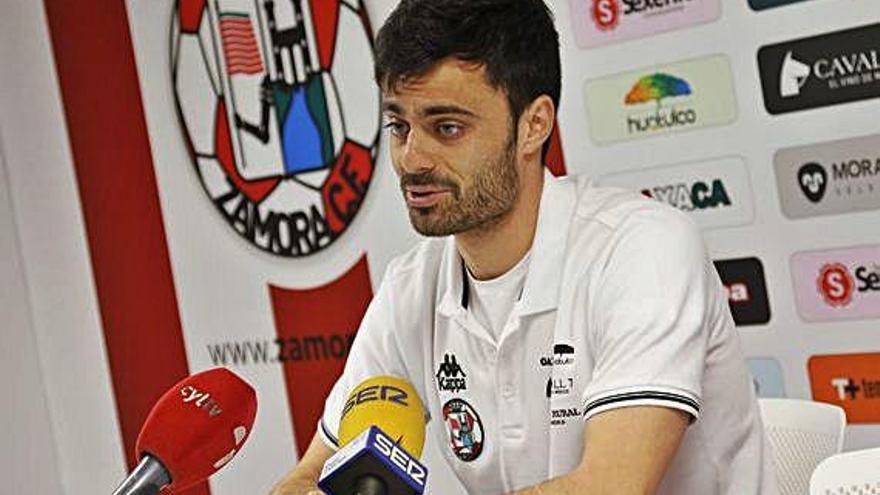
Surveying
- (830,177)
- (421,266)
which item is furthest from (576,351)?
(830,177)

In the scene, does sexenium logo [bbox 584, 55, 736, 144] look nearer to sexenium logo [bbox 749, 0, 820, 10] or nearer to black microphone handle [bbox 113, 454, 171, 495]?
sexenium logo [bbox 749, 0, 820, 10]

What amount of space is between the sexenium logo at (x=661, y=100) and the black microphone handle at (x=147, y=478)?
181 centimetres

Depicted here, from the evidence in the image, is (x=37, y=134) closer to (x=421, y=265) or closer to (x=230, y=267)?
(x=230, y=267)

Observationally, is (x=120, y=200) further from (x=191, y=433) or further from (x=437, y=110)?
(x=191, y=433)

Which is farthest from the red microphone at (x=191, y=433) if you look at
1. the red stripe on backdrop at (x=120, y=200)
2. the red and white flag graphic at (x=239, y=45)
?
the red stripe on backdrop at (x=120, y=200)

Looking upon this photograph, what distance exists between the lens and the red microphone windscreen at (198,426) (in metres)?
1.70

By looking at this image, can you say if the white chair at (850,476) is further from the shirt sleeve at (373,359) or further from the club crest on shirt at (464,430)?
the shirt sleeve at (373,359)

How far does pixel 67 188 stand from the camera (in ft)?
15.4

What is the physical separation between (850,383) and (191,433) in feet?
5.79

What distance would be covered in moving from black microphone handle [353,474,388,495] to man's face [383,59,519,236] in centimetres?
65

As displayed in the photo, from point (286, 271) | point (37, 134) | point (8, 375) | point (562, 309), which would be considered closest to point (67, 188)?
point (37, 134)

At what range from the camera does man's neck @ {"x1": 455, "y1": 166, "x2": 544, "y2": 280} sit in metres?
2.11

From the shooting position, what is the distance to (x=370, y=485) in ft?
4.57

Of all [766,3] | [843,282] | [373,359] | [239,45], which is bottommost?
[843,282]
